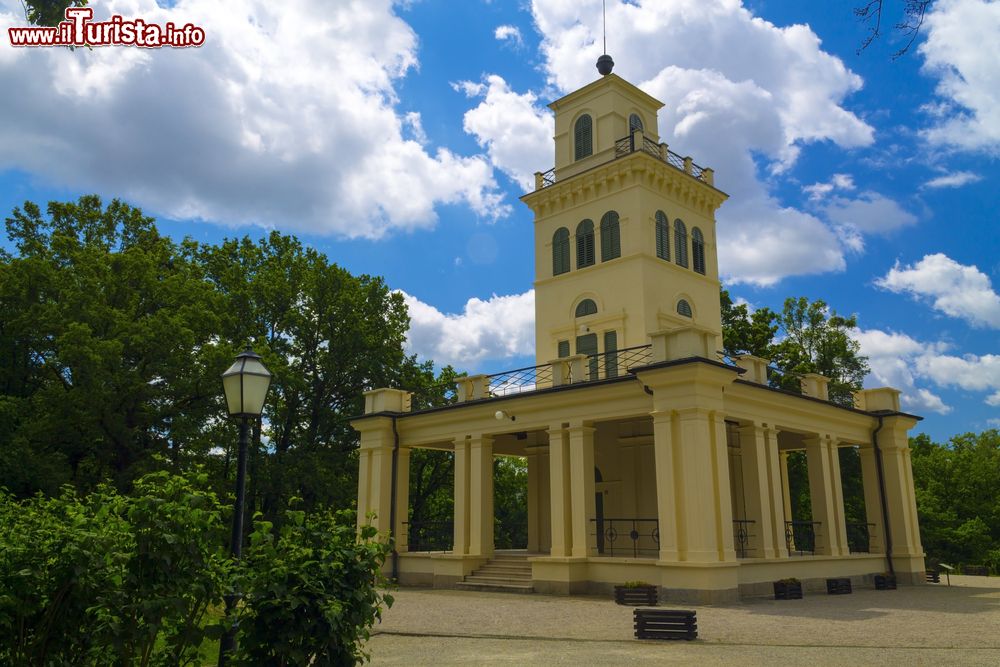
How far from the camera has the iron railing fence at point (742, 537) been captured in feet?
71.9

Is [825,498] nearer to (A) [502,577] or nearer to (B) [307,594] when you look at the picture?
(A) [502,577]

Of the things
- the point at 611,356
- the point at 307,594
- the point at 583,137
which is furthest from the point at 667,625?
the point at 583,137

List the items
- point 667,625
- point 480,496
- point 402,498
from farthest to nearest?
point 402,498 → point 480,496 → point 667,625

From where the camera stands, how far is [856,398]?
88.5 ft

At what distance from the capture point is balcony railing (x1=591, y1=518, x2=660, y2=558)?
76.4 feet

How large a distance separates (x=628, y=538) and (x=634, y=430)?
11.0ft

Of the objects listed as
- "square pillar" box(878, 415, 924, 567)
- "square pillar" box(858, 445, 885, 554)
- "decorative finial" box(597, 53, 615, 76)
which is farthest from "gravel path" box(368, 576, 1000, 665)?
"decorative finial" box(597, 53, 615, 76)

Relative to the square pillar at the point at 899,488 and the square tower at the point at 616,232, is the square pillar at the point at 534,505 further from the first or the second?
the square pillar at the point at 899,488

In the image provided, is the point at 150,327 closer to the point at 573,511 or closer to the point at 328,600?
the point at 573,511

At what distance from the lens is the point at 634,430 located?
25125 mm

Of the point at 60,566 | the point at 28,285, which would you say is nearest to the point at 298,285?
the point at 28,285

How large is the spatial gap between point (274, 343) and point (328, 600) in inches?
1183

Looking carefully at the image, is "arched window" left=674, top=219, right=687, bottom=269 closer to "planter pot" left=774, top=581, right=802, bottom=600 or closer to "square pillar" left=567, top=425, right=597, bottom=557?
"square pillar" left=567, top=425, right=597, bottom=557

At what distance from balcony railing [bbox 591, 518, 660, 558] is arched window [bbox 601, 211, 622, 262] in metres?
8.69
